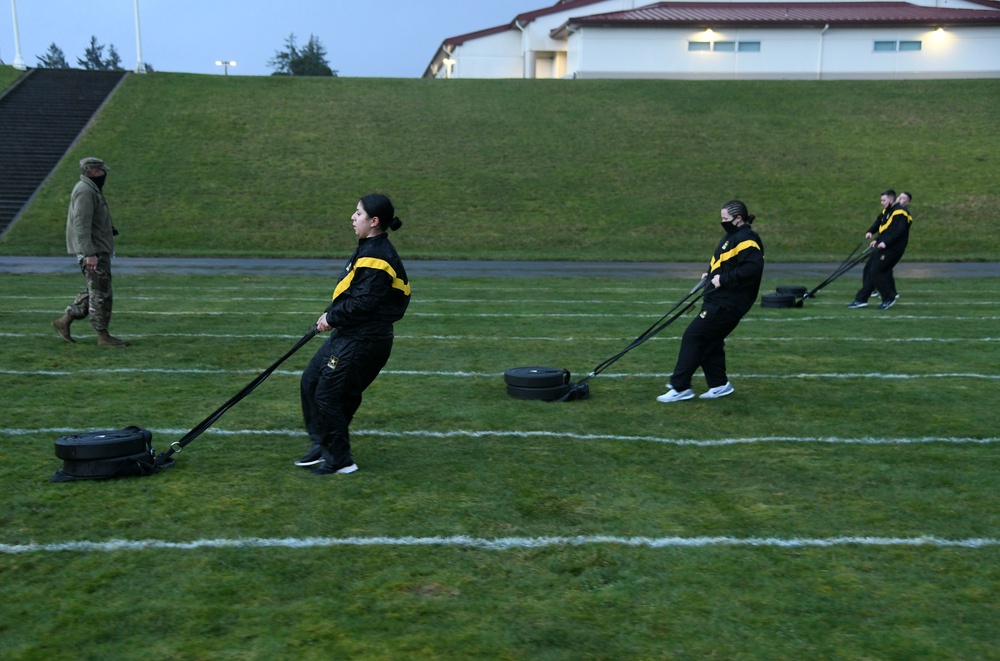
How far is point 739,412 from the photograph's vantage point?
818 cm

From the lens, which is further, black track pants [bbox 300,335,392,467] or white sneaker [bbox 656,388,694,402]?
white sneaker [bbox 656,388,694,402]

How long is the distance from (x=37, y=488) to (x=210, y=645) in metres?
2.58

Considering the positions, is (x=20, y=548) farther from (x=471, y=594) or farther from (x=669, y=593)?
(x=669, y=593)

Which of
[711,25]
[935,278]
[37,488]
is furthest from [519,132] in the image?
[37,488]

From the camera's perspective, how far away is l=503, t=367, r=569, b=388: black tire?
329 inches

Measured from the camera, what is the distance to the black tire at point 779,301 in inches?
601

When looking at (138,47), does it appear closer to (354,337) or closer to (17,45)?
(17,45)

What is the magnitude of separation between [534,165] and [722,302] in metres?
27.8

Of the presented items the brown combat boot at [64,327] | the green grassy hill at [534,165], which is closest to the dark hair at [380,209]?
the brown combat boot at [64,327]

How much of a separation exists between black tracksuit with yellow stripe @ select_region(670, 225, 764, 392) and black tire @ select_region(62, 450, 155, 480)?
481 cm

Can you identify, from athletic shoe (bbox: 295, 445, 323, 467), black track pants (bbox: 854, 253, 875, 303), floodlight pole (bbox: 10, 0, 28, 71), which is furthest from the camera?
floodlight pole (bbox: 10, 0, 28, 71)

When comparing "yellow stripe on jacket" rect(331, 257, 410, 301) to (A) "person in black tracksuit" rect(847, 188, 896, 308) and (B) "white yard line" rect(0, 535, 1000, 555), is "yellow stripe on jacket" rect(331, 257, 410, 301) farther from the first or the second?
(A) "person in black tracksuit" rect(847, 188, 896, 308)

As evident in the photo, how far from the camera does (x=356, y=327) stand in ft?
20.0

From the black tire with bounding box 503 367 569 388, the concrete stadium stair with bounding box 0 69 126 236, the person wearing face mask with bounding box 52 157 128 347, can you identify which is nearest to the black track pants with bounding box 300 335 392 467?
the black tire with bounding box 503 367 569 388
